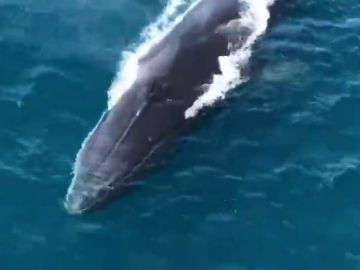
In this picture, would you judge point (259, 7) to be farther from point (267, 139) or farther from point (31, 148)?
point (31, 148)

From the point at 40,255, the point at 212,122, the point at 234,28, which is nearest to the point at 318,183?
the point at 212,122

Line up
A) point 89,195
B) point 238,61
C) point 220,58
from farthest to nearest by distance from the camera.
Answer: point 238,61
point 220,58
point 89,195

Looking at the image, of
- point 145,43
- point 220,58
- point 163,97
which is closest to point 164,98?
point 163,97

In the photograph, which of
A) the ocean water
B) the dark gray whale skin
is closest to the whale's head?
the dark gray whale skin

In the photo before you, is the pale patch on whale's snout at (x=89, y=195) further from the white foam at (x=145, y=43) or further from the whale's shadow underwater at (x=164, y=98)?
the white foam at (x=145, y=43)

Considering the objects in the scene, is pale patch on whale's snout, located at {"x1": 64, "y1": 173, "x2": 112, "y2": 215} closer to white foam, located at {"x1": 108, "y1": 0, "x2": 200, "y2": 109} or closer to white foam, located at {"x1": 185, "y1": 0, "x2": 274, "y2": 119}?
white foam, located at {"x1": 108, "y1": 0, "x2": 200, "y2": 109}

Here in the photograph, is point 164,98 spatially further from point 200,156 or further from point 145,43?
point 145,43
